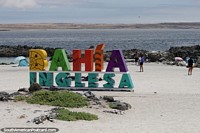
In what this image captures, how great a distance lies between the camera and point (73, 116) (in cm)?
1623

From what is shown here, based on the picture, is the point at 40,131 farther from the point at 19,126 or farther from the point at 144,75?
the point at 144,75

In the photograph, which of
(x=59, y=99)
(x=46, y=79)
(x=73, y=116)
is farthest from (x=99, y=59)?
(x=73, y=116)

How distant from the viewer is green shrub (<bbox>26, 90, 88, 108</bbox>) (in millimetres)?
18569

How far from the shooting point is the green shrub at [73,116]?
15977 mm

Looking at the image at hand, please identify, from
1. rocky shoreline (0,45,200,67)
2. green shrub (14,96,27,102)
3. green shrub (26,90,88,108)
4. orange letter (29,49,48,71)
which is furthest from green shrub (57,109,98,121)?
rocky shoreline (0,45,200,67)

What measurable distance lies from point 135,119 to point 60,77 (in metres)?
8.19

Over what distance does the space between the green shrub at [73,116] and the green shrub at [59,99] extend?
1.80m

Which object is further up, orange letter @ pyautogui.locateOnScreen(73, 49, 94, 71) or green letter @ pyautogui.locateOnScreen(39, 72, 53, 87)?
orange letter @ pyautogui.locateOnScreen(73, 49, 94, 71)

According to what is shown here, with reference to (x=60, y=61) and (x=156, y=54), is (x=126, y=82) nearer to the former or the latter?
(x=60, y=61)

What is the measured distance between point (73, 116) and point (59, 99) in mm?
2962

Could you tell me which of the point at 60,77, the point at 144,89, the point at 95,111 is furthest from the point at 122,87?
the point at 95,111

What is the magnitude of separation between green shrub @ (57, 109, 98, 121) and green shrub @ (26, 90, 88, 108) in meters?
1.80

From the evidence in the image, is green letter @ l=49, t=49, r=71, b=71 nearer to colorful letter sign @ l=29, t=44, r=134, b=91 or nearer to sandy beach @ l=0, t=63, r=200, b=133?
colorful letter sign @ l=29, t=44, r=134, b=91

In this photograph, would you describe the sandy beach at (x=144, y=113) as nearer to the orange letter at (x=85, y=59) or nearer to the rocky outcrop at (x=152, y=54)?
the orange letter at (x=85, y=59)
